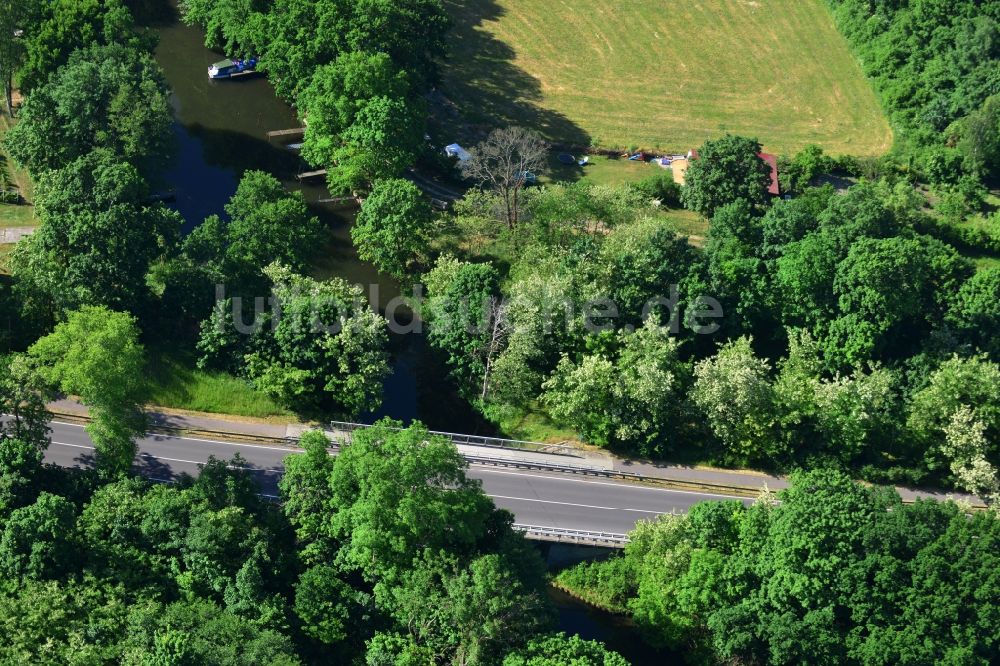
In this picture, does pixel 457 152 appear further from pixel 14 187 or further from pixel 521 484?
pixel 521 484

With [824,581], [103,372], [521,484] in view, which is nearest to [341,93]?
[103,372]

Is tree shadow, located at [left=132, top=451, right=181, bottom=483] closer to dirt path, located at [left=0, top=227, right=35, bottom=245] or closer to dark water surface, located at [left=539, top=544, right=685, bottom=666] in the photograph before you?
dirt path, located at [left=0, top=227, right=35, bottom=245]

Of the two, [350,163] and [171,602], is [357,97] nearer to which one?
[350,163]

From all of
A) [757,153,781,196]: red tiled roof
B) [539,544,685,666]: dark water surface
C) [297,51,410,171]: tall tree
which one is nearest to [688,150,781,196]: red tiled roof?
[757,153,781,196]: red tiled roof

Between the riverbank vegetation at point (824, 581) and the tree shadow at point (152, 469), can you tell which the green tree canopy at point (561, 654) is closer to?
the riverbank vegetation at point (824, 581)

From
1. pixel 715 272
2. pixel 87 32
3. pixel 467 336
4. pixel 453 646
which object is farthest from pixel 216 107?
pixel 453 646

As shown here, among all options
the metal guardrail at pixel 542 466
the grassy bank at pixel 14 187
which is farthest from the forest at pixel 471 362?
the grassy bank at pixel 14 187
